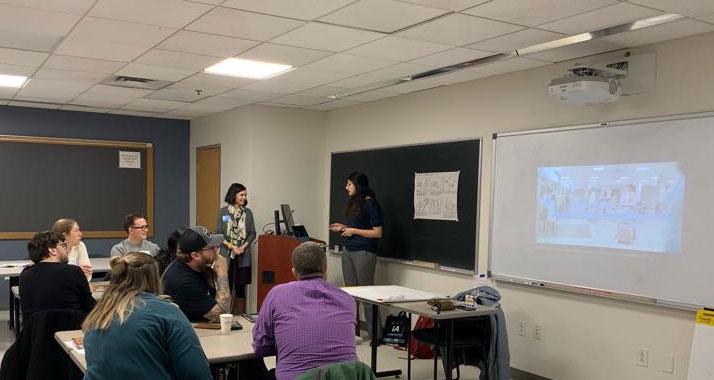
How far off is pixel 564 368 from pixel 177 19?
3631 mm

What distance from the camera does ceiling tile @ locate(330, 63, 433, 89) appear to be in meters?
4.98

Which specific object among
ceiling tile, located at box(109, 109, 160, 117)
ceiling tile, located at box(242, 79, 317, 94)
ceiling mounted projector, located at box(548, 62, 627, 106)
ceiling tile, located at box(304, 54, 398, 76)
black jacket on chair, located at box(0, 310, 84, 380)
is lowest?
black jacket on chair, located at box(0, 310, 84, 380)

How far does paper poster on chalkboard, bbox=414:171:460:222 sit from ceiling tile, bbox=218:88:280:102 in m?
1.76

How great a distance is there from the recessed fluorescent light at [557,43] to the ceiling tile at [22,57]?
3597 millimetres

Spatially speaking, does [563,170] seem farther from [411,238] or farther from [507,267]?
[411,238]

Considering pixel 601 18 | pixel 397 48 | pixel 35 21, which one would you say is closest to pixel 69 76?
pixel 35 21

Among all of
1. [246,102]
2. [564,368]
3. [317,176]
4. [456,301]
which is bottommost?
[564,368]

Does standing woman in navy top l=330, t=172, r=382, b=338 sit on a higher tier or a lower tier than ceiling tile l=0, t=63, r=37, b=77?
lower

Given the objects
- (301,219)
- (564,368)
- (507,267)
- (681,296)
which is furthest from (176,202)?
(681,296)

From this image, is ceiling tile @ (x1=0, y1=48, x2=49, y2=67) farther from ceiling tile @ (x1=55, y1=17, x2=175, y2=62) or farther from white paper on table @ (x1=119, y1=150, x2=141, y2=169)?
white paper on table @ (x1=119, y1=150, x2=141, y2=169)

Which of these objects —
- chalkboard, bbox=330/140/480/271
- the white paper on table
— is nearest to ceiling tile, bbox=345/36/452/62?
chalkboard, bbox=330/140/480/271

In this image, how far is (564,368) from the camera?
4656 mm

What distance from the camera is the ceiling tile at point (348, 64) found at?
4.67m

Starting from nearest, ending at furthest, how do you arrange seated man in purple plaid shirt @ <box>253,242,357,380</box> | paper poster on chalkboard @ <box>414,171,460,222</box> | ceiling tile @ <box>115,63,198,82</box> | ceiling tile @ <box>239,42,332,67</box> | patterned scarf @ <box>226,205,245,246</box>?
seated man in purple plaid shirt @ <box>253,242,357,380</box>
ceiling tile @ <box>239,42,332,67</box>
ceiling tile @ <box>115,63,198,82</box>
paper poster on chalkboard @ <box>414,171,460,222</box>
patterned scarf @ <box>226,205,245,246</box>
